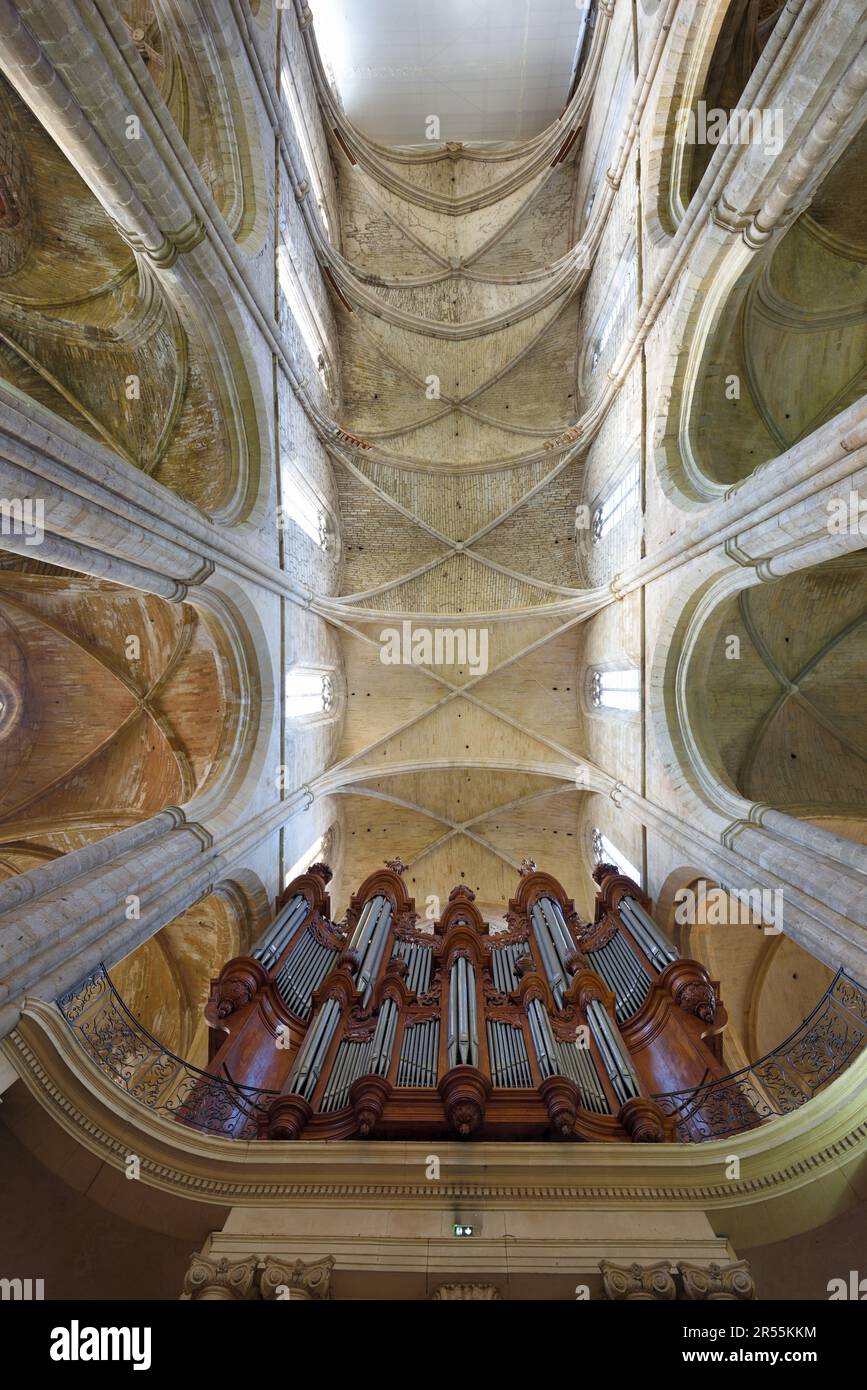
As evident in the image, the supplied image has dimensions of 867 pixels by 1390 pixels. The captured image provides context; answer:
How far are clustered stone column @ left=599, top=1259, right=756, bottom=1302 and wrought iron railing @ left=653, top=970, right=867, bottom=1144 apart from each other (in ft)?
4.51

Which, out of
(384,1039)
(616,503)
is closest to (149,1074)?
(384,1039)

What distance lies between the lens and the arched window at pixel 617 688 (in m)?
10.7

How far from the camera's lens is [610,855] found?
12977 mm

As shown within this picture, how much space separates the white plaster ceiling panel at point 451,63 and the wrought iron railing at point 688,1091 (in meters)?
18.4

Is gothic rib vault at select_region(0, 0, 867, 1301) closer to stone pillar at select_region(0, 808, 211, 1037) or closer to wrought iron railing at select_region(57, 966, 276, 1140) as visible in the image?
stone pillar at select_region(0, 808, 211, 1037)

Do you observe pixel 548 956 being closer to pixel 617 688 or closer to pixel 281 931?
pixel 281 931

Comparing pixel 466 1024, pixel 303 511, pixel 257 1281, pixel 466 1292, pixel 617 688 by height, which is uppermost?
pixel 303 511

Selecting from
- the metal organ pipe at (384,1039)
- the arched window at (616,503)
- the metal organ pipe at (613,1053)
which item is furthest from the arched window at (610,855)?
the arched window at (616,503)

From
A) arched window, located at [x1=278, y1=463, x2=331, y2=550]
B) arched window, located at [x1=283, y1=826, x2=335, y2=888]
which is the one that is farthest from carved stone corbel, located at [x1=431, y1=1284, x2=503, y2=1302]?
arched window, located at [x1=278, y1=463, x2=331, y2=550]

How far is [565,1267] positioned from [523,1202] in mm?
607

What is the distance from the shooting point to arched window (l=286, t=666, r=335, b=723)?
38.0ft

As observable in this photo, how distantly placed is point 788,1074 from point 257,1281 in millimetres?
4522

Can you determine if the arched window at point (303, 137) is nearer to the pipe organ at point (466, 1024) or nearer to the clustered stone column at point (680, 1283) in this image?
the pipe organ at point (466, 1024)
